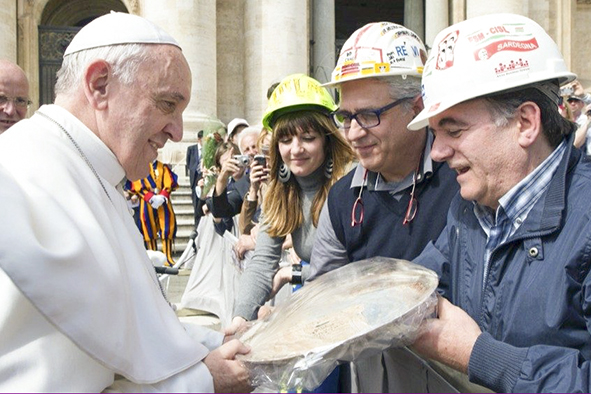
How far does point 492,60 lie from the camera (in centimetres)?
194

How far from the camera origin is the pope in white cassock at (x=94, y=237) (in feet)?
5.60

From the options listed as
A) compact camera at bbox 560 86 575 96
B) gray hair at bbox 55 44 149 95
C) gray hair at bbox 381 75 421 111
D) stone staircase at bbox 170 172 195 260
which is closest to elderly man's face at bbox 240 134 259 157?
compact camera at bbox 560 86 575 96

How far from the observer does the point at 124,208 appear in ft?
7.48

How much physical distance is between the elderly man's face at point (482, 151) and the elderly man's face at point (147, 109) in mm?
861

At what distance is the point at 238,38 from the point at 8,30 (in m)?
5.19

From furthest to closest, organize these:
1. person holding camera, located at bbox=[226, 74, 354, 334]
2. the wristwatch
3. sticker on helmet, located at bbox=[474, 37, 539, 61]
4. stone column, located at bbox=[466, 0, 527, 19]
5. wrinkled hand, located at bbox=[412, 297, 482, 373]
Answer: stone column, located at bbox=[466, 0, 527, 19] → person holding camera, located at bbox=[226, 74, 354, 334] → the wristwatch → sticker on helmet, located at bbox=[474, 37, 539, 61] → wrinkled hand, located at bbox=[412, 297, 482, 373]

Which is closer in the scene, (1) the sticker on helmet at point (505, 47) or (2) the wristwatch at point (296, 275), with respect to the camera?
(1) the sticker on helmet at point (505, 47)

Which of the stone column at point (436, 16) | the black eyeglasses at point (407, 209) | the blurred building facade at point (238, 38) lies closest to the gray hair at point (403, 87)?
the black eyeglasses at point (407, 209)

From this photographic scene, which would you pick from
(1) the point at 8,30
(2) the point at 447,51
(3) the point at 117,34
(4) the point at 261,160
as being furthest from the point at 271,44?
(2) the point at 447,51

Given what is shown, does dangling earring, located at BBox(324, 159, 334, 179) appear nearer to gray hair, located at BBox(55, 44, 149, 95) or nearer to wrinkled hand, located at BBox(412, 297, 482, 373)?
gray hair, located at BBox(55, 44, 149, 95)

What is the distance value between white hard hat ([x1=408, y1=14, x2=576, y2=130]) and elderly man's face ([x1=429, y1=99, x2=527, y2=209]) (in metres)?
0.06

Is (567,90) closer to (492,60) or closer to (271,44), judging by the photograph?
(492,60)

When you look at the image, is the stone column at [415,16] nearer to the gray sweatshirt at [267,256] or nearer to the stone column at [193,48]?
the stone column at [193,48]

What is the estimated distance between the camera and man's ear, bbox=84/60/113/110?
2.15 meters
